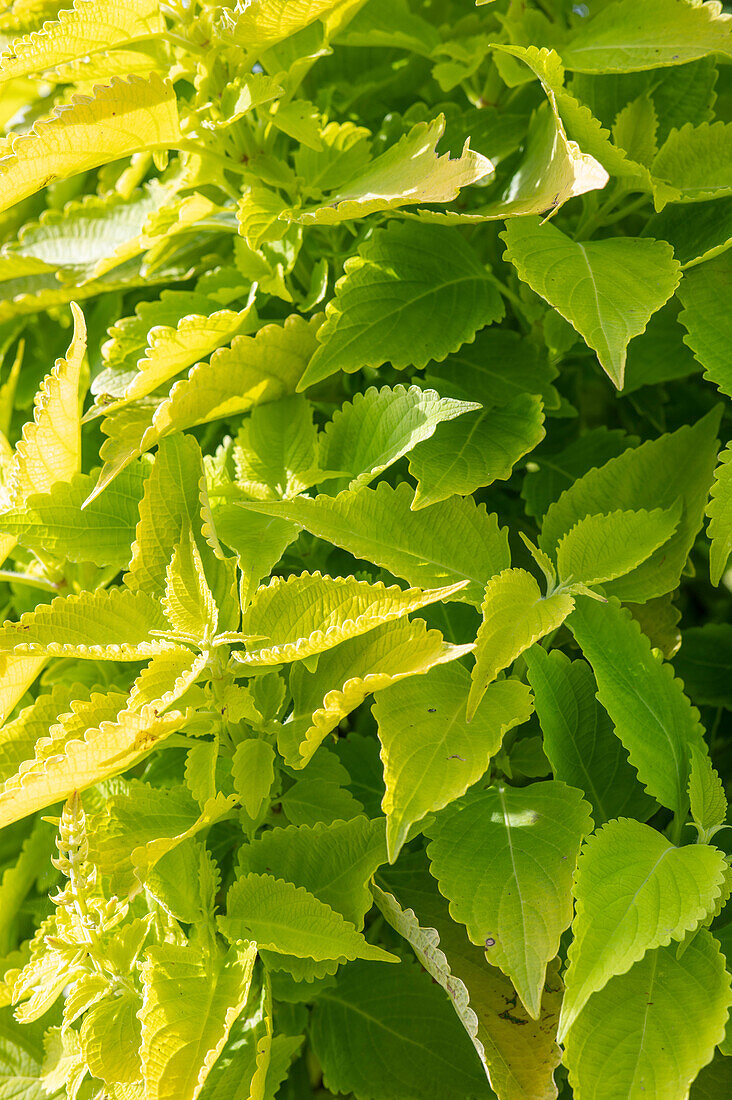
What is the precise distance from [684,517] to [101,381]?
1.45 ft

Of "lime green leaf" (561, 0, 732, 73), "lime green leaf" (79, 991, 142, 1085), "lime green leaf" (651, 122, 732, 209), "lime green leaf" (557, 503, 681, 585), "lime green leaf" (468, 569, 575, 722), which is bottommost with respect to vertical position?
"lime green leaf" (79, 991, 142, 1085)

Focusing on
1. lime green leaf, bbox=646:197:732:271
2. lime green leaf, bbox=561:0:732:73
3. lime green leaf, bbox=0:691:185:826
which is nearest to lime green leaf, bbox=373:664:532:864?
lime green leaf, bbox=0:691:185:826

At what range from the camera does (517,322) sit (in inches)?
34.1

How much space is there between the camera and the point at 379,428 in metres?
0.65

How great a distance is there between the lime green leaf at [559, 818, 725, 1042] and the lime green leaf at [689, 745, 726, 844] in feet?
0.07

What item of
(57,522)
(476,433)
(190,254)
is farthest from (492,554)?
(190,254)

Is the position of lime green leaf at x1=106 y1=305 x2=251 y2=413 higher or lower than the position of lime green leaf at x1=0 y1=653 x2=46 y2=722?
higher

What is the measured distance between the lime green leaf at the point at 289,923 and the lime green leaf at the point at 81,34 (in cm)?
55

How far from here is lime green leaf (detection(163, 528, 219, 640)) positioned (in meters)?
0.58

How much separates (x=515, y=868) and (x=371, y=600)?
0.57 feet

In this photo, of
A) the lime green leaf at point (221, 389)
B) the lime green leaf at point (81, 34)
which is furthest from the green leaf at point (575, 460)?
the lime green leaf at point (81, 34)

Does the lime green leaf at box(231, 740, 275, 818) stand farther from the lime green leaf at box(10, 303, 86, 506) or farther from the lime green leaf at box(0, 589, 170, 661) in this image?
the lime green leaf at box(10, 303, 86, 506)

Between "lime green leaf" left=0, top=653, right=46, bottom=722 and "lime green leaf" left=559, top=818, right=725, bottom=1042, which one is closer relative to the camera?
"lime green leaf" left=559, top=818, right=725, bottom=1042

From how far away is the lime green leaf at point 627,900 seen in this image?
1.59 ft
